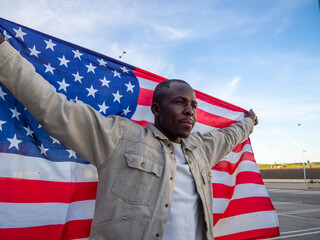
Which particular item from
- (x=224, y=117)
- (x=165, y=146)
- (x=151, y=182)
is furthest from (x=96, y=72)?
(x=224, y=117)

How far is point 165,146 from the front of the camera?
2.06 m

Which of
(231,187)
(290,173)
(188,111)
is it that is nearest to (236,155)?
(231,187)

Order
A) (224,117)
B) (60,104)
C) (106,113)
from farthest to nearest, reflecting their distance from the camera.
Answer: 1. (224,117)
2. (106,113)
3. (60,104)

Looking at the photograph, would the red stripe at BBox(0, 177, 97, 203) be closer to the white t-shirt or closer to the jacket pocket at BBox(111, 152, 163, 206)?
the jacket pocket at BBox(111, 152, 163, 206)

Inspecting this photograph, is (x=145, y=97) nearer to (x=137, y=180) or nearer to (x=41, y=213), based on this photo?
(x=137, y=180)

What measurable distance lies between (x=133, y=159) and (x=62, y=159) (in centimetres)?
80

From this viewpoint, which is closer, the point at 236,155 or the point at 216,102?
the point at 236,155

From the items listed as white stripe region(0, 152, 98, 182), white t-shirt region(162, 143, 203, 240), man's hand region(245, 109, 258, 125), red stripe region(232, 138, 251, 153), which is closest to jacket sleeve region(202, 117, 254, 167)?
red stripe region(232, 138, 251, 153)

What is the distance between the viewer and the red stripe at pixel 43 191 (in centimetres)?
191

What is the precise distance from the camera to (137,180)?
179 cm

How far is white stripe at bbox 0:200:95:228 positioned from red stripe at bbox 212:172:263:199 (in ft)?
5.40

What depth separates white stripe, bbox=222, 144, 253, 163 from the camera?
3465mm

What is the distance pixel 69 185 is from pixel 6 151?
584 millimetres

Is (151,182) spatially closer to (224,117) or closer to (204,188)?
(204,188)
